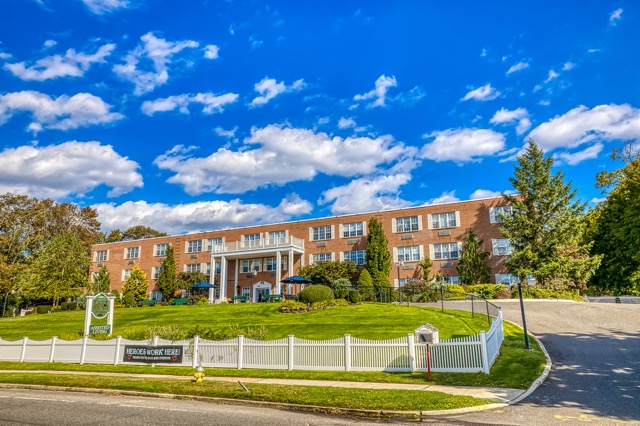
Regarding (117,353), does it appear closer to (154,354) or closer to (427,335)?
(154,354)

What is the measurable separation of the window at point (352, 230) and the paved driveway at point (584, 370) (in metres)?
21.8

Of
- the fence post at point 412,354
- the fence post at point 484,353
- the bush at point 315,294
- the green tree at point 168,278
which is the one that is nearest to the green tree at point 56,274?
the green tree at point 168,278

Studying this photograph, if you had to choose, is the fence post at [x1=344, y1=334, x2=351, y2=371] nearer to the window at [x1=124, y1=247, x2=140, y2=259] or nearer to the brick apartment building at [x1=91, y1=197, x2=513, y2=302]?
the brick apartment building at [x1=91, y1=197, x2=513, y2=302]

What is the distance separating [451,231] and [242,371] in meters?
30.9

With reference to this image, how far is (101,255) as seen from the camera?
6294cm

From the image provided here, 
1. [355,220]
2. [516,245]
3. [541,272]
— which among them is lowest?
Result: [541,272]

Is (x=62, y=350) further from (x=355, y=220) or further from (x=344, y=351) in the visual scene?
(x=355, y=220)

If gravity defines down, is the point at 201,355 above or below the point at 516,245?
below

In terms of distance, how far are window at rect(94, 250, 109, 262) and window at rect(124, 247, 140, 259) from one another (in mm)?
3470

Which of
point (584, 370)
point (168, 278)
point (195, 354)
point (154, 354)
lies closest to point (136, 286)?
point (168, 278)

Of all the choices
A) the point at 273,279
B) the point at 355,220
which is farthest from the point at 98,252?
the point at 355,220

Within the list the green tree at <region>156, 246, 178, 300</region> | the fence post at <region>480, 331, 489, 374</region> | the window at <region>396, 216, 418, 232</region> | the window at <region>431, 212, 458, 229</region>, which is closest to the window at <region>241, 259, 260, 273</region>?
the green tree at <region>156, 246, 178, 300</region>

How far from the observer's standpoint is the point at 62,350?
2220 centimetres

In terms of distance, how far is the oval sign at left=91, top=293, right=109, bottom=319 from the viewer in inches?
1004
